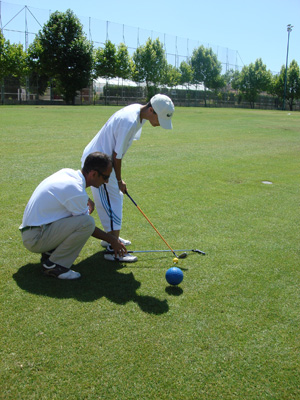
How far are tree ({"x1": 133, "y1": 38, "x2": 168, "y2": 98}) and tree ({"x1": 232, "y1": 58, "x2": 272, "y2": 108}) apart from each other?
66.6 feet

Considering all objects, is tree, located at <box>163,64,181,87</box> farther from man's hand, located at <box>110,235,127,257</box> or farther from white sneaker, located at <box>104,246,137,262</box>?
man's hand, located at <box>110,235,127,257</box>

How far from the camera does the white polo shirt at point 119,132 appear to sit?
4254 millimetres

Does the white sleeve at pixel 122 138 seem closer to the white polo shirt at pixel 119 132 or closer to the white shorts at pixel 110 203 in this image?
the white polo shirt at pixel 119 132

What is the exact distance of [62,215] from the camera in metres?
3.98

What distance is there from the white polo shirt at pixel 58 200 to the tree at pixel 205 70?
6763 centimetres

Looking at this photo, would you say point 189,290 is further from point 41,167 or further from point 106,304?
point 41,167

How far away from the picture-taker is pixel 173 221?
6031mm

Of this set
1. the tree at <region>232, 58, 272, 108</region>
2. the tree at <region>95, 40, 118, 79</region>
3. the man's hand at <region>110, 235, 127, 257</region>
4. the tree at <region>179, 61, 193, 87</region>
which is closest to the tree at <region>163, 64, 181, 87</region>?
the tree at <region>179, 61, 193, 87</region>

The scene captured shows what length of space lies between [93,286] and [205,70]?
68145 millimetres

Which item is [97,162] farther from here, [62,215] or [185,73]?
[185,73]

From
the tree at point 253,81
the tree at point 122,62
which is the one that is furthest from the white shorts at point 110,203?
the tree at point 253,81

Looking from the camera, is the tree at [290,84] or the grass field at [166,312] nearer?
the grass field at [166,312]

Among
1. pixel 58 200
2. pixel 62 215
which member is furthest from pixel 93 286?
pixel 58 200

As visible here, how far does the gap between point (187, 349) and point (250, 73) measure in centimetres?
7327
